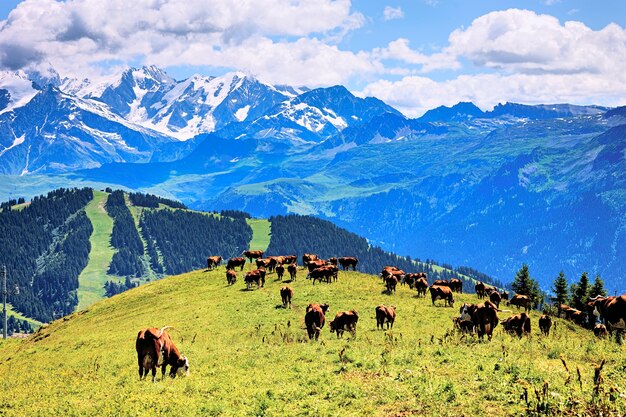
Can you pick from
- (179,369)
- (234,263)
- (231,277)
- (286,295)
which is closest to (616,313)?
(179,369)

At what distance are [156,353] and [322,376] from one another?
8.56 m

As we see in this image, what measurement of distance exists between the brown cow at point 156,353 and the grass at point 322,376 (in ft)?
3.65

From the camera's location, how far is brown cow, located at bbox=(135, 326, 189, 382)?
25984 mm

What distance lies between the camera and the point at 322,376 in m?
24.3

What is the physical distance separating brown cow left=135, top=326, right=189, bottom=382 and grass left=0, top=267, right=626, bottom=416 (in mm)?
1113

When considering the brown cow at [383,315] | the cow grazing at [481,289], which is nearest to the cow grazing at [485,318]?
the brown cow at [383,315]

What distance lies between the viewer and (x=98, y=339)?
50.4 m

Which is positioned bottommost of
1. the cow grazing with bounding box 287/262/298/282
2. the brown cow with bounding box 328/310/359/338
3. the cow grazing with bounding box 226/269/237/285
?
the brown cow with bounding box 328/310/359/338

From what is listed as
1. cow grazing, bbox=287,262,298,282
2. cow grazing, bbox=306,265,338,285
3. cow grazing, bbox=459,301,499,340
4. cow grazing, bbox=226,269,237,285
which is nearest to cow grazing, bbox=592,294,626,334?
cow grazing, bbox=459,301,499,340

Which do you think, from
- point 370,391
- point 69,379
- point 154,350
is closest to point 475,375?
point 370,391

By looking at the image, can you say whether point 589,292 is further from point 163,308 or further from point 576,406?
point 576,406

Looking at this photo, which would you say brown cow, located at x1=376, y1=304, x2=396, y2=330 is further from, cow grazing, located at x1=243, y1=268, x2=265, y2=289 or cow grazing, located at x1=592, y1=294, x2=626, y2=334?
cow grazing, located at x1=243, y1=268, x2=265, y2=289

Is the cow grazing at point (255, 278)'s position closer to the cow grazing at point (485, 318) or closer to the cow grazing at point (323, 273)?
the cow grazing at point (323, 273)

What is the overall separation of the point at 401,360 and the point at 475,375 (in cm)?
468
